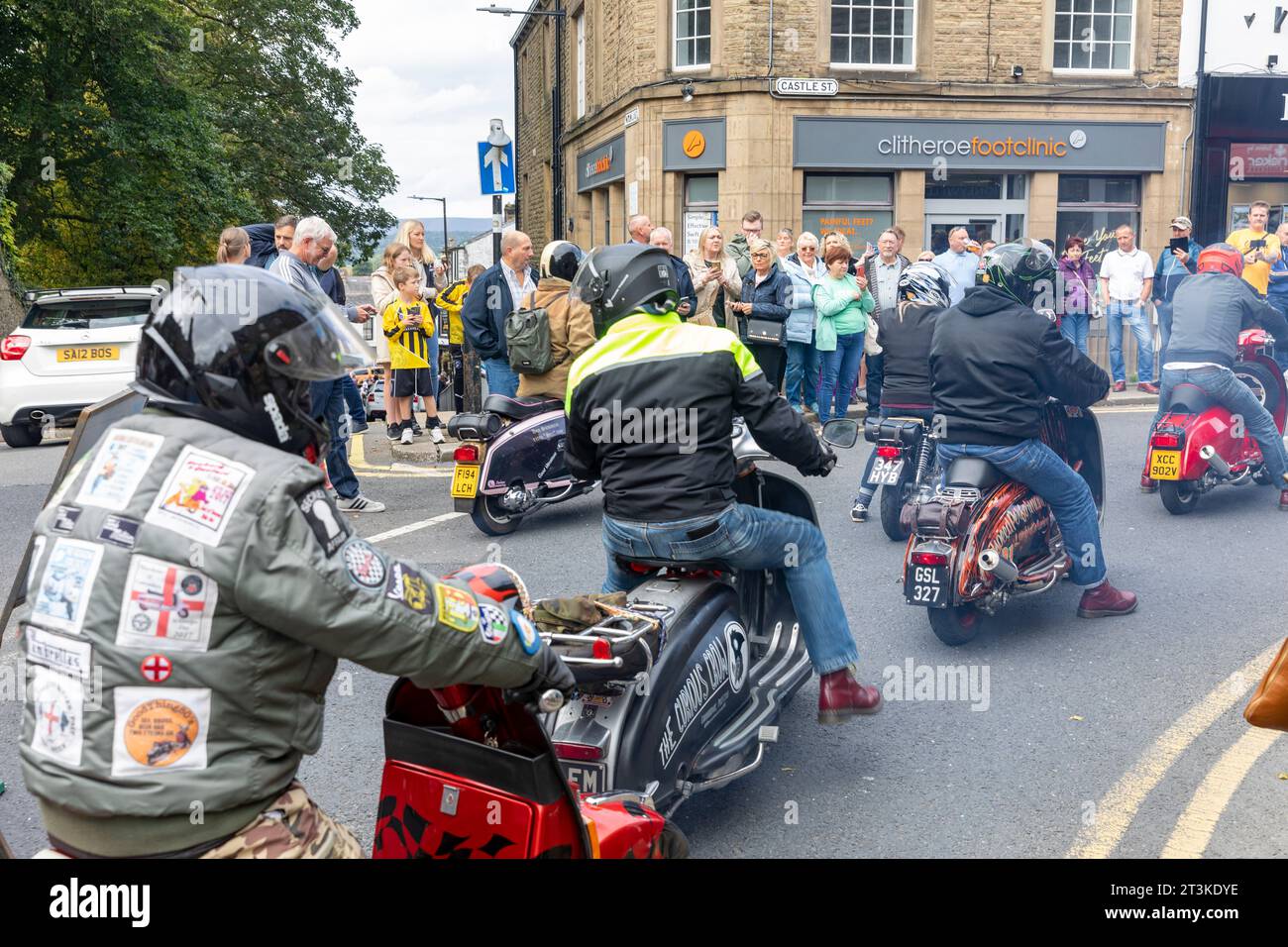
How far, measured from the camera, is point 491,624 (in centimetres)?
232

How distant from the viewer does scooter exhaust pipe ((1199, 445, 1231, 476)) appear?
26.9 ft

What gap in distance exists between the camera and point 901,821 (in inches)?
162

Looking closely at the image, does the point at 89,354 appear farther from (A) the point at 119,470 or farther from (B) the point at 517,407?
(A) the point at 119,470

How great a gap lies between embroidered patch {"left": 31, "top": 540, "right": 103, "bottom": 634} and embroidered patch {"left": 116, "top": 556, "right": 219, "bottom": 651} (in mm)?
76

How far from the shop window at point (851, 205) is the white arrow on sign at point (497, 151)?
30.7ft

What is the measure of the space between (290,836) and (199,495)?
0.64 meters

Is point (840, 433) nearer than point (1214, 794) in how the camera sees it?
No

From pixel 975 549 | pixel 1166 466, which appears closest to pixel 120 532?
pixel 975 549

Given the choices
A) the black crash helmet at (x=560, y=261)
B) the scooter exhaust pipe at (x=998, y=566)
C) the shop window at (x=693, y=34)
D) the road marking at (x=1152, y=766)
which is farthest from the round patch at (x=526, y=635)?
the shop window at (x=693, y=34)

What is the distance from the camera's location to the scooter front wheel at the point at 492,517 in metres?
8.16

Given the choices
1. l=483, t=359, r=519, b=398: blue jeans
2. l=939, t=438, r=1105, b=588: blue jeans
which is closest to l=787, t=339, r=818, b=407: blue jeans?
l=483, t=359, r=519, b=398: blue jeans

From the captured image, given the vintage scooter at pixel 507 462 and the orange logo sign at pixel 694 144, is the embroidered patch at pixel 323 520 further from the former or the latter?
A: the orange logo sign at pixel 694 144

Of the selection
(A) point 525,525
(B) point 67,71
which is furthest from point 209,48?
(A) point 525,525

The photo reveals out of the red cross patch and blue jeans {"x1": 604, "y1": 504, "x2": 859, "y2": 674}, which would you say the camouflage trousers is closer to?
the red cross patch
